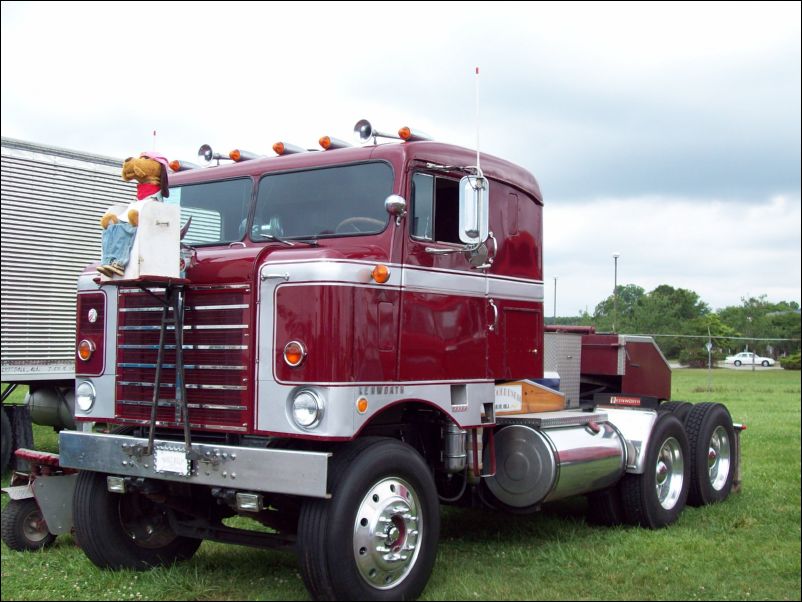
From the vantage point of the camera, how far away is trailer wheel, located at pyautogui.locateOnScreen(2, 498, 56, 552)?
7875 millimetres

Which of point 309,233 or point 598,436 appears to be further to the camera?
point 598,436

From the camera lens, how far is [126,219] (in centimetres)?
609

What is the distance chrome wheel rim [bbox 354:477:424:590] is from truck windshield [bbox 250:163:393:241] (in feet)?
6.01

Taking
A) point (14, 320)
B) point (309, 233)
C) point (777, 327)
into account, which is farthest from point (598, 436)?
point (777, 327)

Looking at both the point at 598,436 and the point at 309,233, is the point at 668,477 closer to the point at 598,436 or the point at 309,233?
the point at 598,436

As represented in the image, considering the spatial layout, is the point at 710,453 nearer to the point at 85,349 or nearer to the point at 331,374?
the point at 331,374

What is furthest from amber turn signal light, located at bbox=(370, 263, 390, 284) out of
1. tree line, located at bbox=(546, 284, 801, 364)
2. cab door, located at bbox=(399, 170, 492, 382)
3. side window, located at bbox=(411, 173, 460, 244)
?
tree line, located at bbox=(546, 284, 801, 364)

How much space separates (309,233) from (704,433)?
17.7 ft

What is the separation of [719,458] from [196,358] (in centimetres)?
663

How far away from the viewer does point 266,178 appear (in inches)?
287

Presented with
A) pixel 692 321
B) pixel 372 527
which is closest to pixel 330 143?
pixel 372 527

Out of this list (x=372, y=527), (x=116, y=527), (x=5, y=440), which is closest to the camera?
(x=372, y=527)

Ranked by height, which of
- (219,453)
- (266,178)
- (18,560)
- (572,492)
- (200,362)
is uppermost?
(266,178)

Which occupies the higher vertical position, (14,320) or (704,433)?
(14,320)
